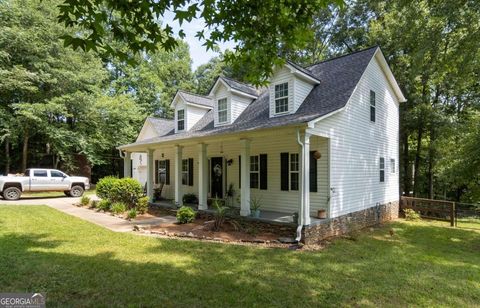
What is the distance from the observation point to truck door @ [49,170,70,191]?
54.1ft

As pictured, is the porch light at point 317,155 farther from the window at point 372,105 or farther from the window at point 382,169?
the window at point 382,169

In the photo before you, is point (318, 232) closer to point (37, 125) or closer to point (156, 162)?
point (156, 162)

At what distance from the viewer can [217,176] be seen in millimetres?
13445

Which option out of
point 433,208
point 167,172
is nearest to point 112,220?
point 167,172

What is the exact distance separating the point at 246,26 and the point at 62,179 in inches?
639

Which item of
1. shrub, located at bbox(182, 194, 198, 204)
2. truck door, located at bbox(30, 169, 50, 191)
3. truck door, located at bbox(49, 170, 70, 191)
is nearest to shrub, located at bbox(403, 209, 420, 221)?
shrub, located at bbox(182, 194, 198, 204)

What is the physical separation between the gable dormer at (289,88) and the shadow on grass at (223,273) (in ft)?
16.6

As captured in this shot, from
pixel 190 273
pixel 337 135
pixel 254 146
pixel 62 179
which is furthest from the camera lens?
pixel 62 179

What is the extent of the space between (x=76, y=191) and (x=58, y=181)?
4.05 feet

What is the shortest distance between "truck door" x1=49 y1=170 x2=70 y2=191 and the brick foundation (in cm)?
1503

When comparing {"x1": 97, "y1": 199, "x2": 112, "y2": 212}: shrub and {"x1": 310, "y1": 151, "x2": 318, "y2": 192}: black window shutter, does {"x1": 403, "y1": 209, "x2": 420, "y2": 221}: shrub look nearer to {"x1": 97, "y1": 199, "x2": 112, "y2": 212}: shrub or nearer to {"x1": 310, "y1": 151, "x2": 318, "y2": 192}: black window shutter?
{"x1": 310, "y1": 151, "x2": 318, "y2": 192}: black window shutter

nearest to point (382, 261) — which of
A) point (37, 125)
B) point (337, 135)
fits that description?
point (337, 135)

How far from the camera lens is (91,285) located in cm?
461

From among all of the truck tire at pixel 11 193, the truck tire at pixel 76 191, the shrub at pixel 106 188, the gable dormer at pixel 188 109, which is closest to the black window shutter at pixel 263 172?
the gable dormer at pixel 188 109
